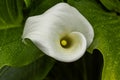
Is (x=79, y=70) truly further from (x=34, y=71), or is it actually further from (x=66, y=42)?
(x=66, y=42)

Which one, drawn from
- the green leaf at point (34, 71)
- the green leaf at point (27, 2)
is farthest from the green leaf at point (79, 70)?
the green leaf at point (27, 2)

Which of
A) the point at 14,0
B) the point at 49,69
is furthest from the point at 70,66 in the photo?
the point at 14,0

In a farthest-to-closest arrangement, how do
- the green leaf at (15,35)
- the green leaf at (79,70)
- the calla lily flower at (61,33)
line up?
the green leaf at (79,70) → the green leaf at (15,35) → the calla lily flower at (61,33)

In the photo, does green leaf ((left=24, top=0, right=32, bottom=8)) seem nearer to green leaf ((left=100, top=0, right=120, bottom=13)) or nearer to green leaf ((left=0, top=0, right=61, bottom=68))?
green leaf ((left=0, top=0, right=61, bottom=68))

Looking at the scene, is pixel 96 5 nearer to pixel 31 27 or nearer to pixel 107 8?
pixel 107 8

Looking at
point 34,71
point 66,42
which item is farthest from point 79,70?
point 66,42

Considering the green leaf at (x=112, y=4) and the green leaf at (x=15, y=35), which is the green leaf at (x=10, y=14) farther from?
the green leaf at (x=112, y=4)

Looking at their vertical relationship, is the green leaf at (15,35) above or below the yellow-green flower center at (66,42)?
below

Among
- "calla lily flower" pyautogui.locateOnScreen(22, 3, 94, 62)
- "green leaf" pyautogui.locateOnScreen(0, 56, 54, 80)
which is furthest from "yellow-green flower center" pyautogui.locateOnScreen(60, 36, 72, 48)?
"green leaf" pyautogui.locateOnScreen(0, 56, 54, 80)
